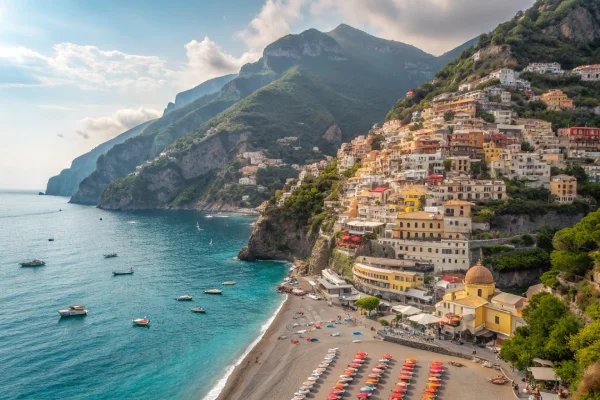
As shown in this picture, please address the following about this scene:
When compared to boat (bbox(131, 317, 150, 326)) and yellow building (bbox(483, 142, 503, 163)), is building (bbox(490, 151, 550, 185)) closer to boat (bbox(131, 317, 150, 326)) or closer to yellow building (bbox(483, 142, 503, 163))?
yellow building (bbox(483, 142, 503, 163))

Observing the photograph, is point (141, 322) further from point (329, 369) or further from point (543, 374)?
point (543, 374)

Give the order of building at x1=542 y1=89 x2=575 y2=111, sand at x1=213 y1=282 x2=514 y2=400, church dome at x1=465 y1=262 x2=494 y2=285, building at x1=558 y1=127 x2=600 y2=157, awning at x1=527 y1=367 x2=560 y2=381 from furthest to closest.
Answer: building at x1=542 y1=89 x2=575 y2=111 → building at x1=558 y1=127 x2=600 y2=157 → church dome at x1=465 y1=262 x2=494 y2=285 → sand at x1=213 y1=282 x2=514 y2=400 → awning at x1=527 y1=367 x2=560 y2=381

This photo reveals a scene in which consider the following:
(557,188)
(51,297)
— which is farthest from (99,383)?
(557,188)

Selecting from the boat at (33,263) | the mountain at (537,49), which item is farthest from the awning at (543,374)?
the mountain at (537,49)

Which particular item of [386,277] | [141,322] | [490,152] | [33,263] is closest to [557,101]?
[490,152]

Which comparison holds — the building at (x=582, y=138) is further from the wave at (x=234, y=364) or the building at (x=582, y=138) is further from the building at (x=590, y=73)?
the wave at (x=234, y=364)

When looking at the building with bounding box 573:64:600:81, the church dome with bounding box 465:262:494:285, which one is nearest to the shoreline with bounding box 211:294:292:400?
the church dome with bounding box 465:262:494:285
